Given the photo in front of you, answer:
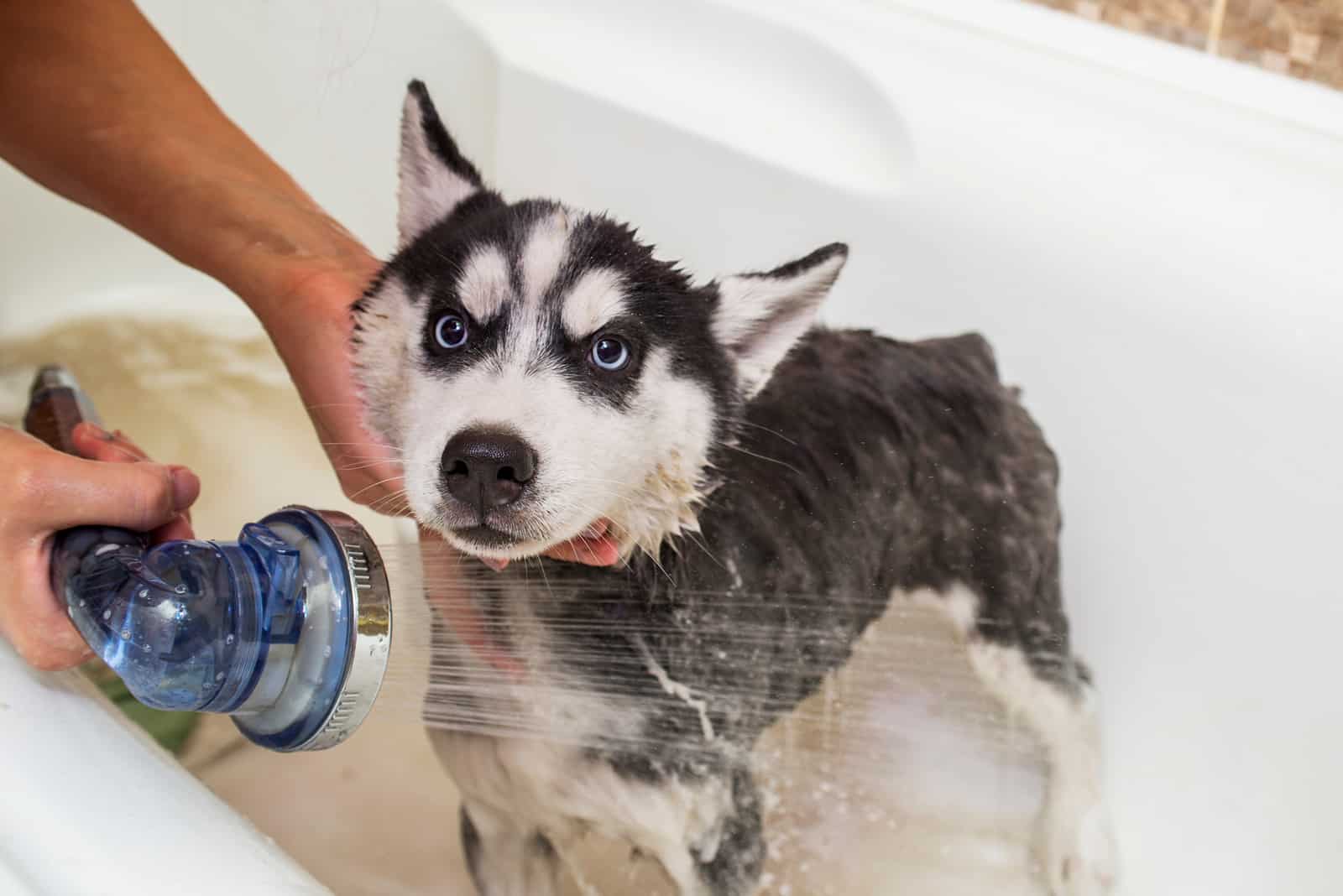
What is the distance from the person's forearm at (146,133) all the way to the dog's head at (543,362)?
18 cm

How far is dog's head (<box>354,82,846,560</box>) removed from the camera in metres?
0.64

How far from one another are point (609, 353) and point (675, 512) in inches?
4.7

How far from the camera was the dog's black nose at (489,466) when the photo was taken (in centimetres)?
63

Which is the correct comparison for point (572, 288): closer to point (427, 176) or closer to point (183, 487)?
point (427, 176)

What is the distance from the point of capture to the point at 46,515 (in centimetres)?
74

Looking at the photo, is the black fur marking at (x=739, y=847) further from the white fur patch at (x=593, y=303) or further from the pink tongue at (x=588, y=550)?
the white fur patch at (x=593, y=303)

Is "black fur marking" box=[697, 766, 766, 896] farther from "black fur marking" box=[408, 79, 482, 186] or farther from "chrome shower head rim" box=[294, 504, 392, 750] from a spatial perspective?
"black fur marking" box=[408, 79, 482, 186]

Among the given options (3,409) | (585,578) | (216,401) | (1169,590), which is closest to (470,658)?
(585,578)

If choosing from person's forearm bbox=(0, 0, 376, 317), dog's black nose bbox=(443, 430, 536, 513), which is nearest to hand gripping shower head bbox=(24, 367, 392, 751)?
dog's black nose bbox=(443, 430, 536, 513)

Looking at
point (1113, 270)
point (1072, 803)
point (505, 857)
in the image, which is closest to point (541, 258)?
point (505, 857)

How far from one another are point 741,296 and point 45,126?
22.0 inches

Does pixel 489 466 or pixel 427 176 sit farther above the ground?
pixel 427 176

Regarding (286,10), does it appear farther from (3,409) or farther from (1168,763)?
(1168,763)

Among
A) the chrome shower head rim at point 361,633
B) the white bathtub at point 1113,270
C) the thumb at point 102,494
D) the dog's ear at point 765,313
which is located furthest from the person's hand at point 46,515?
the dog's ear at point 765,313
